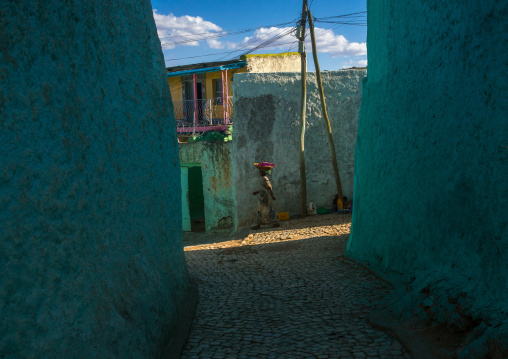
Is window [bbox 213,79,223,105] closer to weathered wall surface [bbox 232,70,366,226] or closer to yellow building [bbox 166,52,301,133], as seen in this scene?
yellow building [bbox 166,52,301,133]

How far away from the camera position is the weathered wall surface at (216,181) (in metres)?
12.3

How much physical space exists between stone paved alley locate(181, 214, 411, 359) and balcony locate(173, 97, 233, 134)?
12.6m

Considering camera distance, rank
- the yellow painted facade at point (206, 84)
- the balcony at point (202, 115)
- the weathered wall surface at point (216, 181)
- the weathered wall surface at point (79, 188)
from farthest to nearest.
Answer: the yellow painted facade at point (206, 84) < the balcony at point (202, 115) < the weathered wall surface at point (216, 181) < the weathered wall surface at point (79, 188)

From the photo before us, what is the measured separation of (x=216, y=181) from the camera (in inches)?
489

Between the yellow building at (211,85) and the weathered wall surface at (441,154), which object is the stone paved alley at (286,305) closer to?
the weathered wall surface at (441,154)

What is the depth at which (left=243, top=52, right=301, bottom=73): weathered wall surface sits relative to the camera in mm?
18141

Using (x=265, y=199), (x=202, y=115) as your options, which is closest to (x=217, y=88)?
(x=202, y=115)

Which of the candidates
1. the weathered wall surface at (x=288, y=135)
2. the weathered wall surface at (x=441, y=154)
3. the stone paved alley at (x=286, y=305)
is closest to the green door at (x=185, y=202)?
the weathered wall surface at (x=288, y=135)

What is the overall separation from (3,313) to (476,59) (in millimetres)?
3430

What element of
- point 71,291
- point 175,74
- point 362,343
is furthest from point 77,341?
point 175,74

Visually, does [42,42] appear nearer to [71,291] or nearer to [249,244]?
[71,291]

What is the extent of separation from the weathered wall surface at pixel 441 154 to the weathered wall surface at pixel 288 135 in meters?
5.52

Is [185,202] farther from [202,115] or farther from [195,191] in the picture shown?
[202,115]

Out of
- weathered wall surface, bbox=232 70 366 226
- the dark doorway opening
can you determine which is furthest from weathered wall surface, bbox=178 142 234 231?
the dark doorway opening
